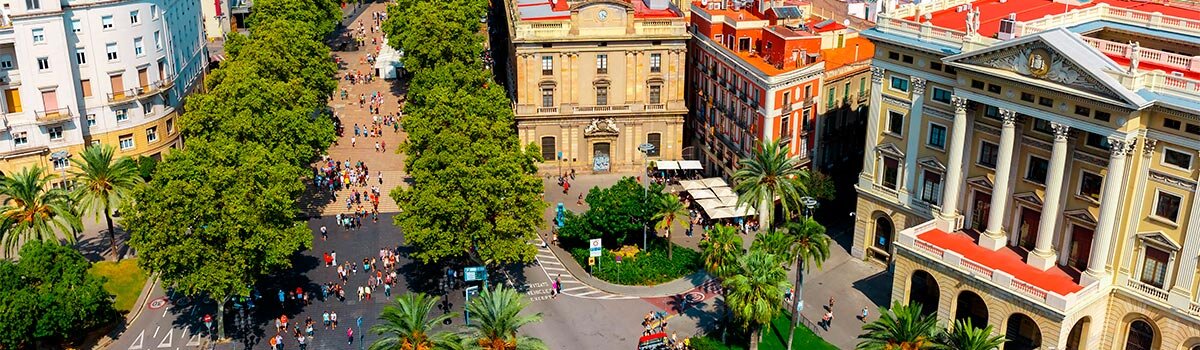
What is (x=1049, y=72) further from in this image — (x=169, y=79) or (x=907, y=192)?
(x=169, y=79)

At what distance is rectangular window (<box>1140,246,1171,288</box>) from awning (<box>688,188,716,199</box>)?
41.3 meters

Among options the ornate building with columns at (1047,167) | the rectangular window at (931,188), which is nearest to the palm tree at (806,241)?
the ornate building with columns at (1047,167)

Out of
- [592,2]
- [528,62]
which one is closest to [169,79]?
[528,62]

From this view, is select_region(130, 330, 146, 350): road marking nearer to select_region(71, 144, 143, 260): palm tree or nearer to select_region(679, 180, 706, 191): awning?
select_region(71, 144, 143, 260): palm tree

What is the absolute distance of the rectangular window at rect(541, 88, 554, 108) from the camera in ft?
382

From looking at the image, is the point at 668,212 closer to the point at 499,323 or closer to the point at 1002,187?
the point at 1002,187

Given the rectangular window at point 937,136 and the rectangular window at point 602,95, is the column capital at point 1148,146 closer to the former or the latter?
the rectangular window at point 937,136

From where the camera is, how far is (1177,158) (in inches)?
2761

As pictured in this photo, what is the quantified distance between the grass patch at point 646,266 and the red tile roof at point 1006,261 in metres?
20.8

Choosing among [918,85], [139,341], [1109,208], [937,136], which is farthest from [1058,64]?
[139,341]

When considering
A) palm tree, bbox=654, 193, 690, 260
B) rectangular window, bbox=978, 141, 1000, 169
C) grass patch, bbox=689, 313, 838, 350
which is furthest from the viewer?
palm tree, bbox=654, 193, 690, 260

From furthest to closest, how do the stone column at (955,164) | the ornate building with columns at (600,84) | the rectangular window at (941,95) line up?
the ornate building with columns at (600,84), the rectangular window at (941,95), the stone column at (955,164)

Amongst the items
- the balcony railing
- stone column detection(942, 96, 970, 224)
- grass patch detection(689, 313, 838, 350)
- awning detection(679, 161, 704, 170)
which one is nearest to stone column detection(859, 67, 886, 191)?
stone column detection(942, 96, 970, 224)

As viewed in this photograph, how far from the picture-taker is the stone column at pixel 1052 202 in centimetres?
7344
